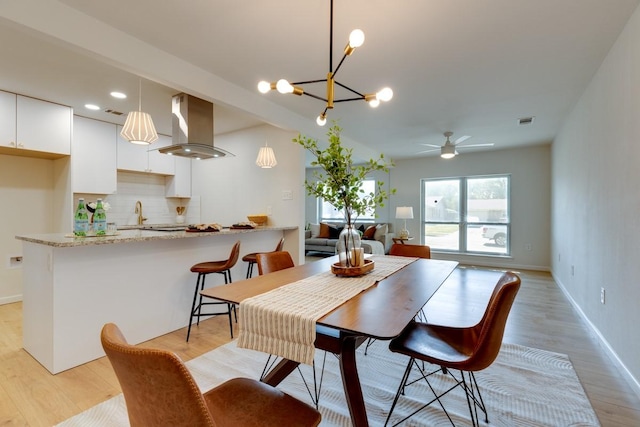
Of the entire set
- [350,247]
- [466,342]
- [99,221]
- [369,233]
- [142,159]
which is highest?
[142,159]

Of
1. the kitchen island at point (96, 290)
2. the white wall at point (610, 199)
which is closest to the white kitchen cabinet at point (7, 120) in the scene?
the kitchen island at point (96, 290)

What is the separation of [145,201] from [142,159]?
741 millimetres

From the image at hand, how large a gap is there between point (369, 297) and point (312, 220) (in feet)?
23.3

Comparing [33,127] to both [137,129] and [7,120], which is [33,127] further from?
[137,129]

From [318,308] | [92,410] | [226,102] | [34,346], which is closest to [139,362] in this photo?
[318,308]

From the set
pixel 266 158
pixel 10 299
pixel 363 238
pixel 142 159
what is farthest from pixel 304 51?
pixel 363 238

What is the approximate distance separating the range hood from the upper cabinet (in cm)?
143

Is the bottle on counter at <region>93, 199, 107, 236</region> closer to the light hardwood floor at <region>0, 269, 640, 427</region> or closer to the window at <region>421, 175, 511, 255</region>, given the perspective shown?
the light hardwood floor at <region>0, 269, 640, 427</region>

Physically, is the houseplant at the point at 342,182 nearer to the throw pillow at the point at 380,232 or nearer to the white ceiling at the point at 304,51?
the white ceiling at the point at 304,51

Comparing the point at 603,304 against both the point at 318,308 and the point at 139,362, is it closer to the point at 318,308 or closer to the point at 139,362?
the point at 318,308

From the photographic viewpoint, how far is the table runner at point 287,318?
1115 millimetres

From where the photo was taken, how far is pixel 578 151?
349 centimetres

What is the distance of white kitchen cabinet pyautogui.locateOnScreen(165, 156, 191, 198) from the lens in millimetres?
5148

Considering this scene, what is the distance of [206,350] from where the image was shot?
8.04 ft
